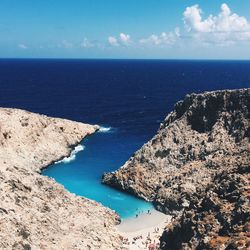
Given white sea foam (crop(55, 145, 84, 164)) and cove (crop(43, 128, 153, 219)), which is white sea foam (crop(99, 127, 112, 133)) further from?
white sea foam (crop(55, 145, 84, 164))

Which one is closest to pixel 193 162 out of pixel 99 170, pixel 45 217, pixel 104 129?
pixel 99 170

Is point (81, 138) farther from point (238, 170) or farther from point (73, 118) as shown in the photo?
point (238, 170)

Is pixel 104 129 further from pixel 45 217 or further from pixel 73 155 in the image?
pixel 45 217

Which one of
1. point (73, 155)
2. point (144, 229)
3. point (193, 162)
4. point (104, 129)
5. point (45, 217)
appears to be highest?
point (193, 162)

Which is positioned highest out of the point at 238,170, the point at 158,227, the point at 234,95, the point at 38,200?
the point at 234,95

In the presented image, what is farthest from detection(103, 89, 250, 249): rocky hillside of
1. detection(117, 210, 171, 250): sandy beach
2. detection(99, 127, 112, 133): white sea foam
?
detection(99, 127, 112, 133): white sea foam

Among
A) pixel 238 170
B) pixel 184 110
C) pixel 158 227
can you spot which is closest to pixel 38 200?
pixel 158 227
